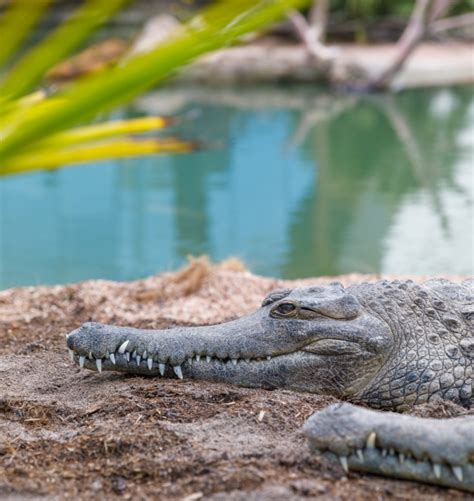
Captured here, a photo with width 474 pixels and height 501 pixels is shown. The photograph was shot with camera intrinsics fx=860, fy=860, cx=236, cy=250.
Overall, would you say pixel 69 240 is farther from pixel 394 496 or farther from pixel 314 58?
pixel 314 58

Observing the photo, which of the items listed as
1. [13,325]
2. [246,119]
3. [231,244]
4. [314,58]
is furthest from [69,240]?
[314,58]

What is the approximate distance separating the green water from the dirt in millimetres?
3588

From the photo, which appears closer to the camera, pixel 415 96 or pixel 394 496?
pixel 394 496

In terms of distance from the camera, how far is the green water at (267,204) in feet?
25.0

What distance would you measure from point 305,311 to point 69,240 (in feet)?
18.5

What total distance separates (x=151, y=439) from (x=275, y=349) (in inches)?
27.2

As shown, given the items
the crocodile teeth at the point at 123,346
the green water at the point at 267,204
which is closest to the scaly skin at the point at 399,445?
the crocodile teeth at the point at 123,346

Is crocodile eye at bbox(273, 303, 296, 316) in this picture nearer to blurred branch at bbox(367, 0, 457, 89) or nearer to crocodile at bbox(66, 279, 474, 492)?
crocodile at bbox(66, 279, 474, 492)

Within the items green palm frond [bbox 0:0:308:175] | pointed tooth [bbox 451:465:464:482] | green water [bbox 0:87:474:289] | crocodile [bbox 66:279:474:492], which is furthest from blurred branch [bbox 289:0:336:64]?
green palm frond [bbox 0:0:308:175]

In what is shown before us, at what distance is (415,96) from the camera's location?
59.8 ft

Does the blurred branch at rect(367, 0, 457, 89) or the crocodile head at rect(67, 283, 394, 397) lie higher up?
the blurred branch at rect(367, 0, 457, 89)

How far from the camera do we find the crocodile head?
123 inches

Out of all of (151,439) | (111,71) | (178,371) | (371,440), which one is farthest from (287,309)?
(111,71)

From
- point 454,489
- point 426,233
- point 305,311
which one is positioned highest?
point 305,311
